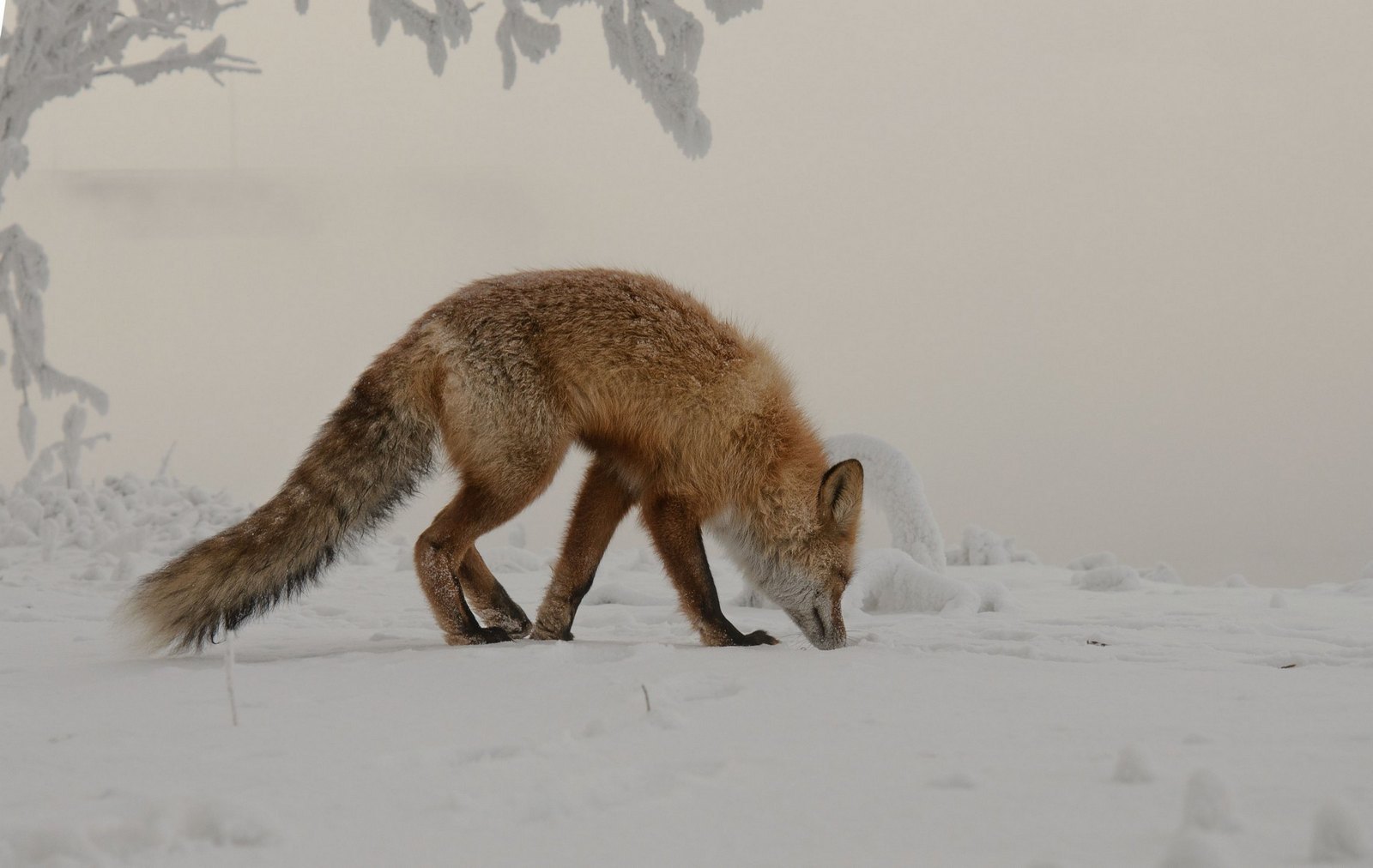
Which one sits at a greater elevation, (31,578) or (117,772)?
(117,772)

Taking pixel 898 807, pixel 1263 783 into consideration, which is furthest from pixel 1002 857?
pixel 1263 783

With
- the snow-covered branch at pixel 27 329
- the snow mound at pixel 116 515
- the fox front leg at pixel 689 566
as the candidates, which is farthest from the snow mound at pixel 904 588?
A: the snow-covered branch at pixel 27 329

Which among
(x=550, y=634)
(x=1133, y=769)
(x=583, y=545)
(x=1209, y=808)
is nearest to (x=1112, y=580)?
(x=583, y=545)

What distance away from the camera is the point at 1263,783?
1.93 meters

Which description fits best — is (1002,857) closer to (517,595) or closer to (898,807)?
(898,807)

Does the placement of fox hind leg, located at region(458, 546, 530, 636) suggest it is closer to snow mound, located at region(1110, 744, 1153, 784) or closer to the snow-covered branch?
snow mound, located at region(1110, 744, 1153, 784)

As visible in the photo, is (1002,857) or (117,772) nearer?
(1002,857)

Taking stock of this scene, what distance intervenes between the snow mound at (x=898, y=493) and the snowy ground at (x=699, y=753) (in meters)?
2.15

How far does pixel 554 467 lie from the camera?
401 centimetres

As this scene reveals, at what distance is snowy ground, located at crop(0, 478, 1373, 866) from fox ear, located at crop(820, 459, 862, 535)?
1.76 ft

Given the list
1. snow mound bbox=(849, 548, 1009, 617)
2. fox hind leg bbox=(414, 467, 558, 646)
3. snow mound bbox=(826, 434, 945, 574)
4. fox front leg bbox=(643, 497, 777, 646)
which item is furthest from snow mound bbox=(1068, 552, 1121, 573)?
fox hind leg bbox=(414, 467, 558, 646)

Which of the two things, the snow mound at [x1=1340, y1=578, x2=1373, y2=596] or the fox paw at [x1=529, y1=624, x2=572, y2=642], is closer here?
the fox paw at [x1=529, y1=624, x2=572, y2=642]

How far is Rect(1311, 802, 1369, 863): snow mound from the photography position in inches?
61.2

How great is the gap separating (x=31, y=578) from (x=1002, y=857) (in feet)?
25.0
